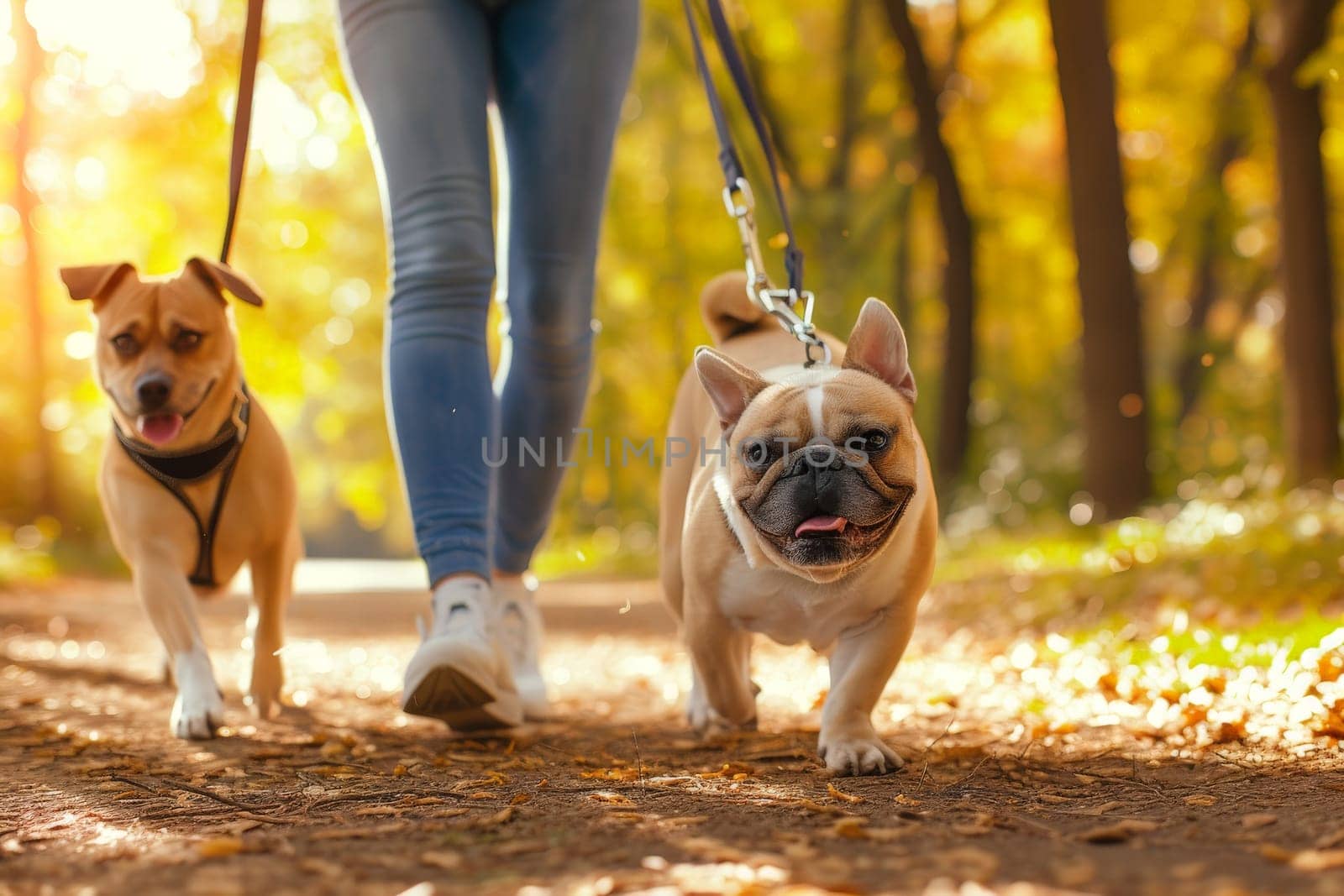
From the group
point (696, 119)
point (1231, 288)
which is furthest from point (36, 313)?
point (1231, 288)

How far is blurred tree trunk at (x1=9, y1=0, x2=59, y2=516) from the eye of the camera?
618 inches

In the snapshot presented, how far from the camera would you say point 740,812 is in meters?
2.51

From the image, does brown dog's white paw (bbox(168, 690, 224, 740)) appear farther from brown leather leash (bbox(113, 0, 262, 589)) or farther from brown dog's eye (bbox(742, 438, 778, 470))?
brown dog's eye (bbox(742, 438, 778, 470))

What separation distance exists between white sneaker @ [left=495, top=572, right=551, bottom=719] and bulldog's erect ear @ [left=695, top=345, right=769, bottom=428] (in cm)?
116

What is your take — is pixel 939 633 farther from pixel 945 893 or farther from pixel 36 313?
pixel 36 313

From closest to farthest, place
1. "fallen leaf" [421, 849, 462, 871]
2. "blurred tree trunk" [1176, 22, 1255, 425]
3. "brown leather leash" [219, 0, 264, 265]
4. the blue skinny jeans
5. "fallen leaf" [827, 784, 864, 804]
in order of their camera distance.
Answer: "fallen leaf" [421, 849, 462, 871]
"fallen leaf" [827, 784, 864, 804]
the blue skinny jeans
"brown leather leash" [219, 0, 264, 265]
"blurred tree trunk" [1176, 22, 1255, 425]

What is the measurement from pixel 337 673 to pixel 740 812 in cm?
355

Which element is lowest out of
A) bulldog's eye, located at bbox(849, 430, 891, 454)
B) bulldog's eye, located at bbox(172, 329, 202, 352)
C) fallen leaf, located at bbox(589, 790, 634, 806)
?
fallen leaf, located at bbox(589, 790, 634, 806)

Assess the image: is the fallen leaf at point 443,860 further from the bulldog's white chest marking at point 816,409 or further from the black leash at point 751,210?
the black leash at point 751,210

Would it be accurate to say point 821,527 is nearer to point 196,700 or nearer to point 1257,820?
point 1257,820

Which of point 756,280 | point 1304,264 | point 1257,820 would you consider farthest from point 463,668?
point 1304,264

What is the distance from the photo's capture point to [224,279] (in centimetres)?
402

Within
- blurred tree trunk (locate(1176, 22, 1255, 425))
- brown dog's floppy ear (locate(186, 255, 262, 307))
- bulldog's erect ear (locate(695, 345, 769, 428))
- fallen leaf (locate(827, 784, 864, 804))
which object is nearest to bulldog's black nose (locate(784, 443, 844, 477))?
bulldog's erect ear (locate(695, 345, 769, 428))

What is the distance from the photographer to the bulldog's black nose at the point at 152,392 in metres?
3.79
